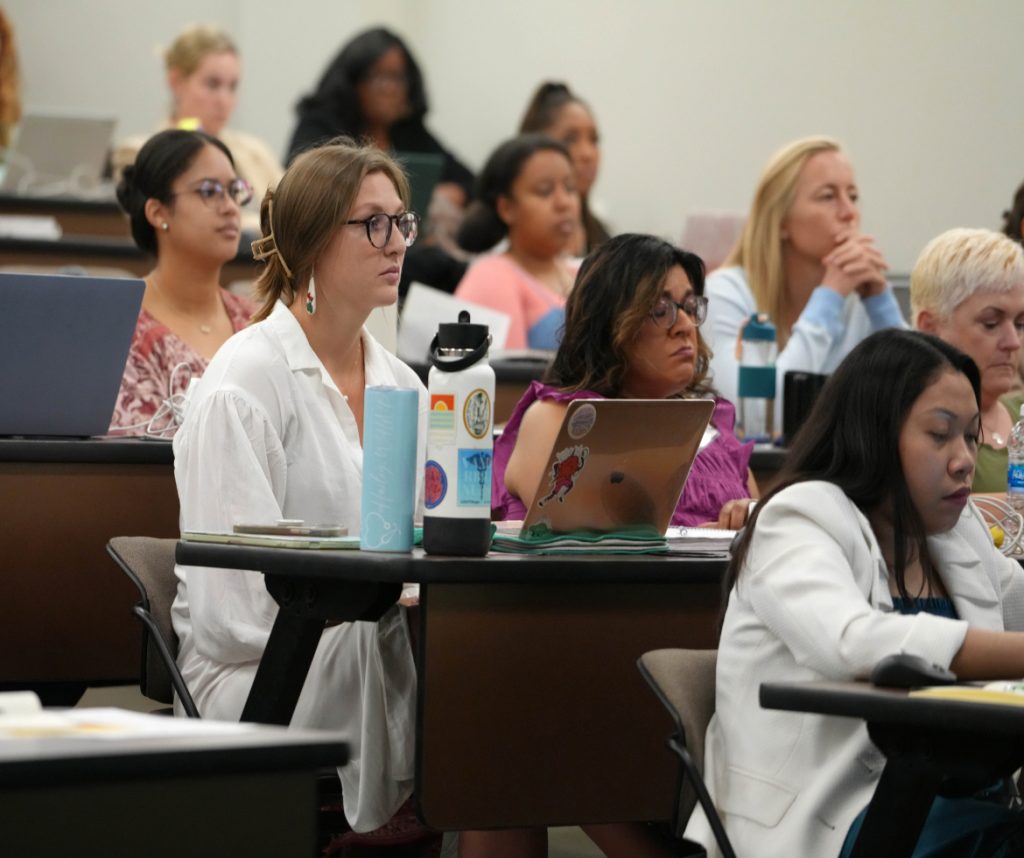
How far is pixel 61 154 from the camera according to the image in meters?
6.61

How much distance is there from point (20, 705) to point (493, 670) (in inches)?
40.4

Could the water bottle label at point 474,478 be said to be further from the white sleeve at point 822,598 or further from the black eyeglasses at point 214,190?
the black eyeglasses at point 214,190

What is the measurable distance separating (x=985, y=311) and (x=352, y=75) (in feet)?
13.9

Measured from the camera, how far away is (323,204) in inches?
112

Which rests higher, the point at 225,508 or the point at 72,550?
the point at 225,508

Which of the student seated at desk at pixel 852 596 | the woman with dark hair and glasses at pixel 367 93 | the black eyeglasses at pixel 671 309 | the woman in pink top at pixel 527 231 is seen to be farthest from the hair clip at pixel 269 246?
the woman with dark hair and glasses at pixel 367 93

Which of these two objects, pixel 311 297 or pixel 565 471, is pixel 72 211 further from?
pixel 565 471

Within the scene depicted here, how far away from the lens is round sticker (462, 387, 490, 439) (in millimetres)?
2125

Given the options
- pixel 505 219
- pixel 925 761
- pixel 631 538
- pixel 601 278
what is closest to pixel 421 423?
pixel 601 278

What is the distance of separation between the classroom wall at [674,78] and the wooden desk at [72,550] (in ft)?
9.51

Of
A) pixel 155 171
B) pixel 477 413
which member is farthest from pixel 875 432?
pixel 155 171

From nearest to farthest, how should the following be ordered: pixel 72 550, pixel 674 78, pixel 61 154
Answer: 1. pixel 72 550
2. pixel 61 154
3. pixel 674 78

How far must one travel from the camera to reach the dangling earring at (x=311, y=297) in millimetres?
2854

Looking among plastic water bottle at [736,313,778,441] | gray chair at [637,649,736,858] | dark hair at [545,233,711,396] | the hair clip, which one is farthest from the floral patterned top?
gray chair at [637,649,736,858]
